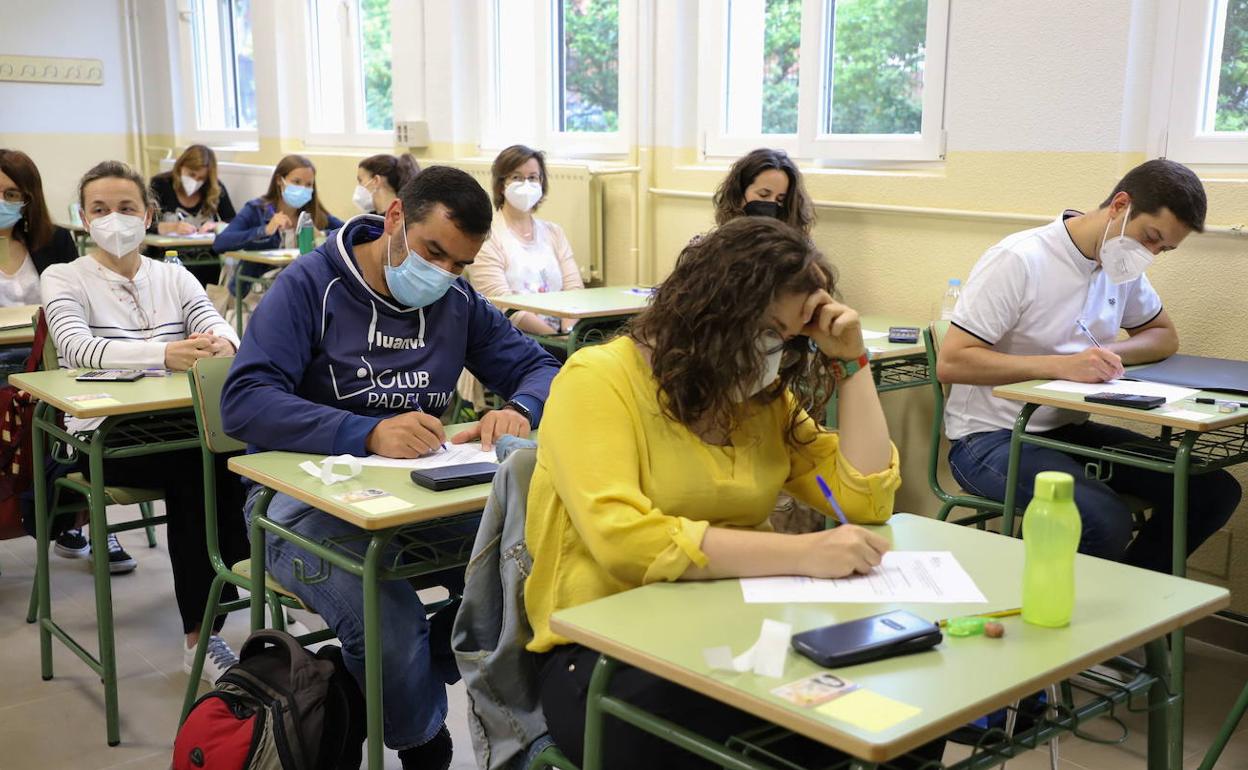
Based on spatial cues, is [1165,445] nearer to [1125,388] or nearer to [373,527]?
[1125,388]

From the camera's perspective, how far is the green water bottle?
4.70ft

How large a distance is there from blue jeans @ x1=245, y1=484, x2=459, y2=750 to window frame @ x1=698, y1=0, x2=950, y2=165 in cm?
263

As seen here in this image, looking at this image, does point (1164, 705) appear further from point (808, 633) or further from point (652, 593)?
point (652, 593)

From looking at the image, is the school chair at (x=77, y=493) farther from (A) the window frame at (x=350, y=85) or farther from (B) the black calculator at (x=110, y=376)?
(A) the window frame at (x=350, y=85)

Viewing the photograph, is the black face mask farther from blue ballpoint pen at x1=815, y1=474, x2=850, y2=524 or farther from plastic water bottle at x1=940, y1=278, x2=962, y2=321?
blue ballpoint pen at x1=815, y1=474, x2=850, y2=524

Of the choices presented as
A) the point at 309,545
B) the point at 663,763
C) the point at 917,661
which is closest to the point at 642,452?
the point at 663,763

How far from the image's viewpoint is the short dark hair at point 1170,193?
113 inches

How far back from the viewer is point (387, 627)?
2.14 metres

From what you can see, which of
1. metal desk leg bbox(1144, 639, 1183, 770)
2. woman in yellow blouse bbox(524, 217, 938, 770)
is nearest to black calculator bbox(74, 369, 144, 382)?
woman in yellow blouse bbox(524, 217, 938, 770)

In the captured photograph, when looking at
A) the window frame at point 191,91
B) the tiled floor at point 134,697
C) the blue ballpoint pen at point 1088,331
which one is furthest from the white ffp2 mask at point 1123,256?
the window frame at point 191,91

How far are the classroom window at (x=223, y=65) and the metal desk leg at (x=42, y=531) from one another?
5.97 m

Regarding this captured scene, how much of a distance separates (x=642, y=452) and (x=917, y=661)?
20.9 inches

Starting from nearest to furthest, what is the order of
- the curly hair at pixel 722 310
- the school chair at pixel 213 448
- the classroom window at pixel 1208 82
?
the curly hair at pixel 722 310, the school chair at pixel 213 448, the classroom window at pixel 1208 82

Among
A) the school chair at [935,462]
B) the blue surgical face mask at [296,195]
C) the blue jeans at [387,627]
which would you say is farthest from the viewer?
the blue surgical face mask at [296,195]
